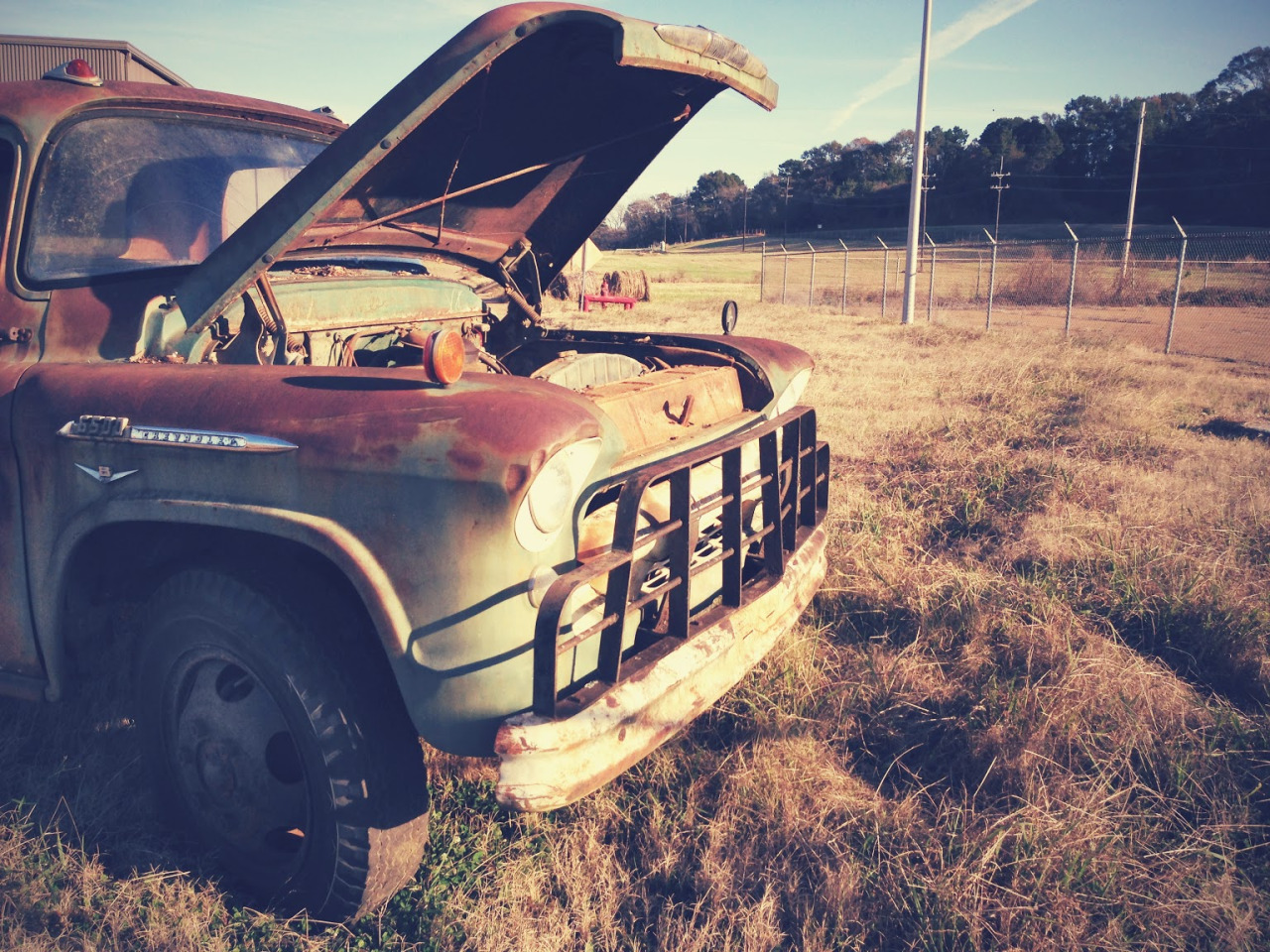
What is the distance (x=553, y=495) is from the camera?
5.89 feet

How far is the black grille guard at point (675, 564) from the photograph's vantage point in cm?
177

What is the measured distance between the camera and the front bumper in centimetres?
174

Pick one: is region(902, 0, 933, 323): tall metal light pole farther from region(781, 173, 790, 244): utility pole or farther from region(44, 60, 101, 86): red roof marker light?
region(781, 173, 790, 244): utility pole

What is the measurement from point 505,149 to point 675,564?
1.78 meters

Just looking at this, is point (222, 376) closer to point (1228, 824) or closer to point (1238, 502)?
point (1228, 824)

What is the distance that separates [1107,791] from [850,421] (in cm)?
459

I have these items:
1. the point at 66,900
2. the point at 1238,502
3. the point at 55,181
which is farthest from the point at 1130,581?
the point at 55,181

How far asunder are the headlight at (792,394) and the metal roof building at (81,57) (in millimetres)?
9778

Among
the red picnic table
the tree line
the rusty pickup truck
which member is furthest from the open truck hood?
the tree line

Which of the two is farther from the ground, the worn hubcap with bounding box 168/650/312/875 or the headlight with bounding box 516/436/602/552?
the headlight with bounding box 516/436/602/552

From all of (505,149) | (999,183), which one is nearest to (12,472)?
(505,149)

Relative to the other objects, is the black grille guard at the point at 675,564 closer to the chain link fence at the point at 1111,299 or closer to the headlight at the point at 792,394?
the headlight at the point at 792,394

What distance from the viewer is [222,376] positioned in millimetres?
2033

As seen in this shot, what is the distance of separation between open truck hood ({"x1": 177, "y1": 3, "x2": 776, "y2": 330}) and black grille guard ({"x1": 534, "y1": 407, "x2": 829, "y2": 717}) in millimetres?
995
